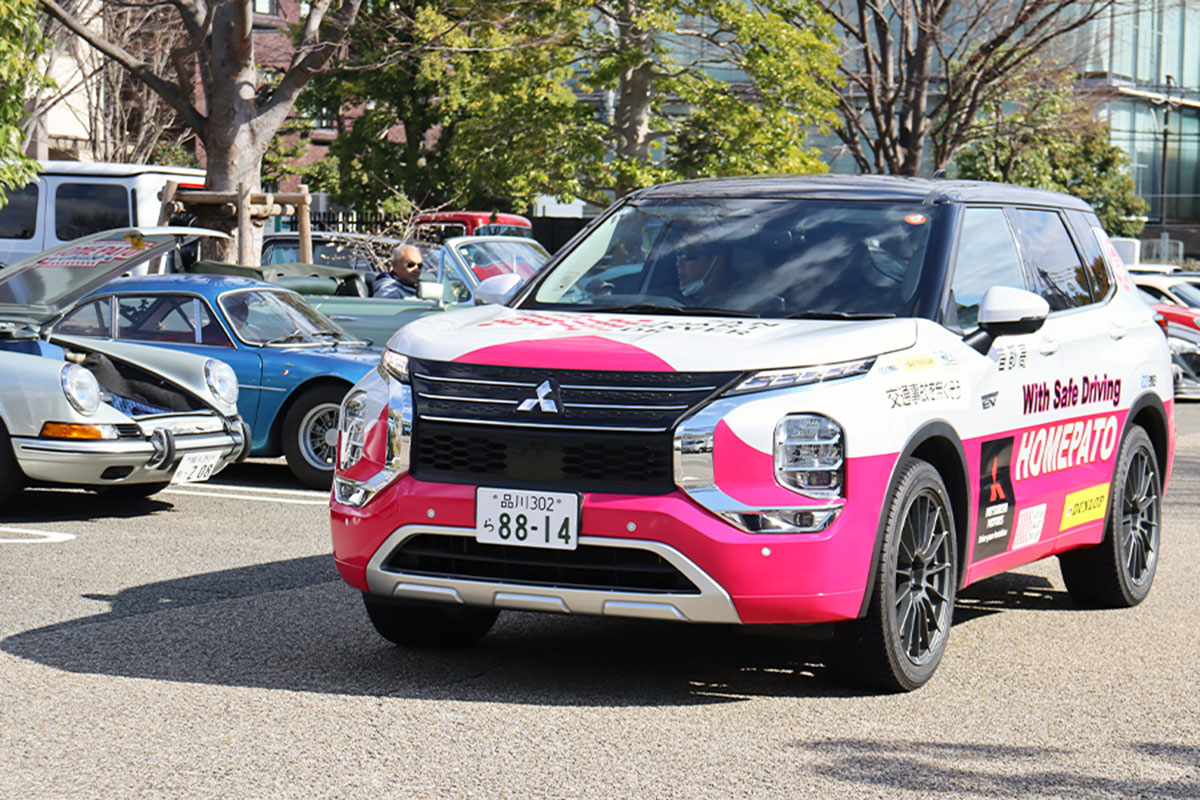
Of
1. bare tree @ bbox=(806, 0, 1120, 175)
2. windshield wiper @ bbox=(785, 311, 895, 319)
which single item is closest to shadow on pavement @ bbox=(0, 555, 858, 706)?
windshield wiper @ bbox=(785, 311, 895, 319)

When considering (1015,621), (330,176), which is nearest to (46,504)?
(1015,621)

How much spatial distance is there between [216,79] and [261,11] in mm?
27533

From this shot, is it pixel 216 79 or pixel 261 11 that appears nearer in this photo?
pixel 216 79

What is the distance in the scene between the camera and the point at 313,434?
1122 centimetres

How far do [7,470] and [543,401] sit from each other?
513 centimetres

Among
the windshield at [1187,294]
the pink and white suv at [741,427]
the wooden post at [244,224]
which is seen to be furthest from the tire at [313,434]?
the windshield at [1187,294]

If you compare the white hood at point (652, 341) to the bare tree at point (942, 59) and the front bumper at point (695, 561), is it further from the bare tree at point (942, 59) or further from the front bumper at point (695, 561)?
the bare tree at point (942, 59)

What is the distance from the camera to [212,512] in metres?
9.90

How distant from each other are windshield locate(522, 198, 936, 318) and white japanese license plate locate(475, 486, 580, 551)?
1138 millimetres

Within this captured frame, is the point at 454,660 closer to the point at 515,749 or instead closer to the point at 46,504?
the point at 515,749

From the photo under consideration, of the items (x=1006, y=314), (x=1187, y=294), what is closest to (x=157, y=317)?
(x=1006, y=314)

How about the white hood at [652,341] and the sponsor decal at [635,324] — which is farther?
the sponsor decal at [635,324]

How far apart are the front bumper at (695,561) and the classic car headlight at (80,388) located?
4.42m

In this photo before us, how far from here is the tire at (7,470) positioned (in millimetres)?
9172
